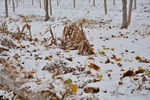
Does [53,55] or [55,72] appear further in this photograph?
[53,55]

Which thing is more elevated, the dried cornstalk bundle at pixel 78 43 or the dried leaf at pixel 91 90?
the dried cornstalk bundle at pixel 78 43

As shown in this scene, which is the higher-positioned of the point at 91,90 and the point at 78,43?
the point at 78,43

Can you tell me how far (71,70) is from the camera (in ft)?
7.41

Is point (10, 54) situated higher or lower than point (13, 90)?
higher

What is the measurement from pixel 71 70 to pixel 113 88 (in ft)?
2.61

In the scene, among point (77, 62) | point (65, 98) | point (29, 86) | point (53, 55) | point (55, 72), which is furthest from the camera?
point (53, 55)

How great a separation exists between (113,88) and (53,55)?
1.68 meters

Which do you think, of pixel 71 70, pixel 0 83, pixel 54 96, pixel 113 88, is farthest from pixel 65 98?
pixel 0 83

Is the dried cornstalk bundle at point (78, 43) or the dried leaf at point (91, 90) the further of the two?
the dried cornstalk bundle at point (78, 43)

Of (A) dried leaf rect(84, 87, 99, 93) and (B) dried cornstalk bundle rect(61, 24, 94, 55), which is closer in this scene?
(A) dried leaf rect(84, 87, 99, 93)

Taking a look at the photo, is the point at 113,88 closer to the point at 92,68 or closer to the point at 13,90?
the point at 92,68

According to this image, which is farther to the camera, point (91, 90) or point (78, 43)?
point (78, 43)

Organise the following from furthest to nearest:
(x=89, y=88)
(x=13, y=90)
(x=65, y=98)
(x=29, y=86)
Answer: (x=13, y=90)
(x=29, y=86)
(x=89, y=88)
(x=65, y=98)

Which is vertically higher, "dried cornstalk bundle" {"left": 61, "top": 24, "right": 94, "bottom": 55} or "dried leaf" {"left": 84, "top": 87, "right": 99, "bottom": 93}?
"dried cornstalk bundle" {"left": 61, "top": 24, "right": 94, "bottom": 55}
